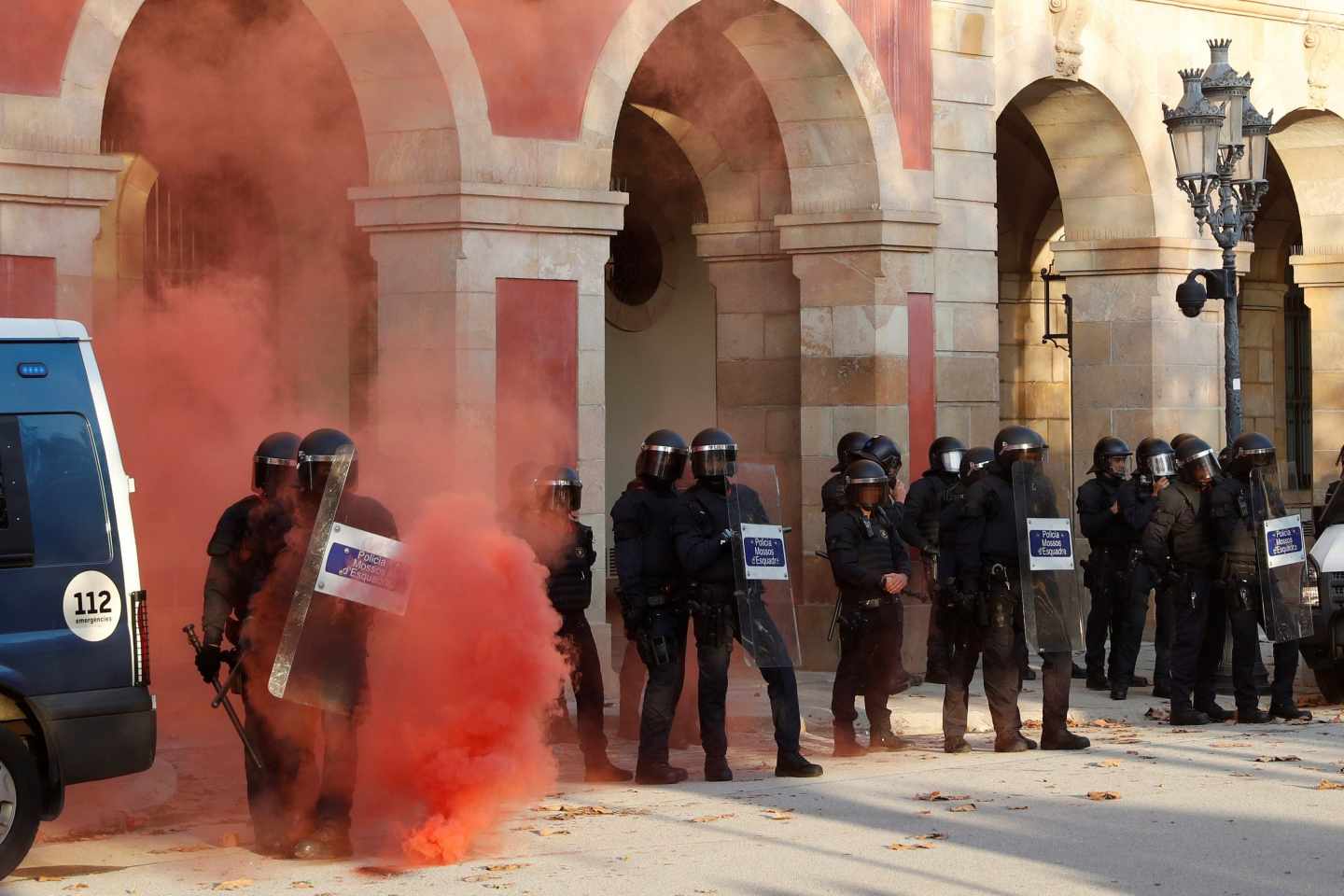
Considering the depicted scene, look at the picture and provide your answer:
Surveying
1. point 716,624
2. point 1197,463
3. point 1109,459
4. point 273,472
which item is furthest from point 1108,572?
point 273,472

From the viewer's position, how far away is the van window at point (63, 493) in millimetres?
8000

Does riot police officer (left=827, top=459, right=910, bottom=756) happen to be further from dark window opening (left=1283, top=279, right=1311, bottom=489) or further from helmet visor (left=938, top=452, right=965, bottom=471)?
dark window opening (left=1283, top=279, right=1311, bottom=489)

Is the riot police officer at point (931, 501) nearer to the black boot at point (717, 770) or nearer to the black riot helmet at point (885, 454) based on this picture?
the black riot helmet at point (885, 454)

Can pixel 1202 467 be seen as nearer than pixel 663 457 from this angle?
No

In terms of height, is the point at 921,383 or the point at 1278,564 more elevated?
the point at 921,383

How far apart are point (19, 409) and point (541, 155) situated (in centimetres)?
591

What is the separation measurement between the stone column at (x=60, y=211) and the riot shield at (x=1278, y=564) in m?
6.25

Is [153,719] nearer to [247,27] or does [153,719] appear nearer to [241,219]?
[247,27]

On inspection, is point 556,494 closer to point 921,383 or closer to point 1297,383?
point 921,383

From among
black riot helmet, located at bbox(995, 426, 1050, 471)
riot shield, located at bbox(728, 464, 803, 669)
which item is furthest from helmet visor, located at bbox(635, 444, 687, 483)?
black riot helmet, located at bbox(995, 426, 1050, 471)

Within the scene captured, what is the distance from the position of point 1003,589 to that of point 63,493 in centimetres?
487

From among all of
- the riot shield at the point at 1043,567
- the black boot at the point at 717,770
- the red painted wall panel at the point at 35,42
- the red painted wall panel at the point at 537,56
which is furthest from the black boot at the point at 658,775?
the red painted wall panel at the point at 537,56

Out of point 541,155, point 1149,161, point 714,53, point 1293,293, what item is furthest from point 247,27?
point 1293,293

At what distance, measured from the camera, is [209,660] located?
841 centimetres
